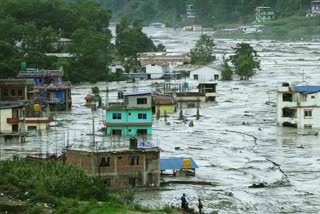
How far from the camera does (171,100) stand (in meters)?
39.9

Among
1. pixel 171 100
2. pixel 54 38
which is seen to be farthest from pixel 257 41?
pixel 171 100

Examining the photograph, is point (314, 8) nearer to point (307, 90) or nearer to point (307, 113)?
point (307, 90)

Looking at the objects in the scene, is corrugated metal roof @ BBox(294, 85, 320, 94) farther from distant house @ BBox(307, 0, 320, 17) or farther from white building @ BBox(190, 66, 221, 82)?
distant house @ BBox(307, 0, 320, 17)

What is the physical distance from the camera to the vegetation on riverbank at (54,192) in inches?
582

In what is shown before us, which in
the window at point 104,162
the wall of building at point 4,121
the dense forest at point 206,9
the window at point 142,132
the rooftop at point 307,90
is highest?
the dense forest at point 206,9

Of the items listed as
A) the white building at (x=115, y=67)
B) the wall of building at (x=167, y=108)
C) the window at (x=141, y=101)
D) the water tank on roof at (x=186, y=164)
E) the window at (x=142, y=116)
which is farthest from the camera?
the white building at (x=115, y=67)

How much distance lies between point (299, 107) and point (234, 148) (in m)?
5.57

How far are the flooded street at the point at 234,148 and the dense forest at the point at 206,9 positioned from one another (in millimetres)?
47732

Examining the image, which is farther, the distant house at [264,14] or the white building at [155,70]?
the distant house at [264,14]

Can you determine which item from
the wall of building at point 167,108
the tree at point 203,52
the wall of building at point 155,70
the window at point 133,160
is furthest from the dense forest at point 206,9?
the window at point 133,160

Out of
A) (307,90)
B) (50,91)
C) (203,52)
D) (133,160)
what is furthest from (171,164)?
(203,52)

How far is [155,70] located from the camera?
57.0 meters

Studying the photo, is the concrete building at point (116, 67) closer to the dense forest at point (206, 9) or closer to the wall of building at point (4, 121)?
the wall of building at point (4, 121)

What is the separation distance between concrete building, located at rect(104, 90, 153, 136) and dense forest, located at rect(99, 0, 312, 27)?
2652 inches
